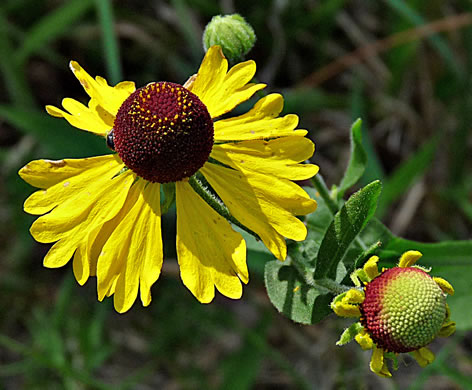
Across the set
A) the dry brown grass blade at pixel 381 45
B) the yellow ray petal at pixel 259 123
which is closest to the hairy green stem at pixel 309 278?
the yellow ray petal at pixel 259 123

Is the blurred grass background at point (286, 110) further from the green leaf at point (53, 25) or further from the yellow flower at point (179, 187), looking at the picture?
the yellow flower at point (179, 187)

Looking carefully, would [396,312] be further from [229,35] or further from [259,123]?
[229,35]

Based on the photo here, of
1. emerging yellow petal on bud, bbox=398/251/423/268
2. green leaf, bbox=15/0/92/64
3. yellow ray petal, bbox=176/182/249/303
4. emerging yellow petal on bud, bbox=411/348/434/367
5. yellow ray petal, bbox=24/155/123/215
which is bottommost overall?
emerging yellow petal on bud, bbox=411/348/434/367

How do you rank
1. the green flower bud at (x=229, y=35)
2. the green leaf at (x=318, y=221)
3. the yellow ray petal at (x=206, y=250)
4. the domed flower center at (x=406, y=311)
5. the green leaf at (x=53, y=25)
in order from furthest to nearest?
1. the green leaf at (x=53, y=25)
2. the green leaf at (x=318, y=221)
3. the green flower bud at (x=229, y=35)
4. the yellow ray petal at (x=206, y=250)
5. the domed flower center at (x=406, y=311)

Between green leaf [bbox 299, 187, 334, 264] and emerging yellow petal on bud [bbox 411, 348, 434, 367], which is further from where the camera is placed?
green leaf [bbox 299, 187, 334, 264]

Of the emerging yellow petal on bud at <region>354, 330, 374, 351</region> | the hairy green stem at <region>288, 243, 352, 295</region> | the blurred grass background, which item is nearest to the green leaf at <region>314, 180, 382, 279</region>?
the hairy green stem at <region>288, 243, 352, 295</region>

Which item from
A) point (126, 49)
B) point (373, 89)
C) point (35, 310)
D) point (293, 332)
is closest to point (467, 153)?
point (373, 89)

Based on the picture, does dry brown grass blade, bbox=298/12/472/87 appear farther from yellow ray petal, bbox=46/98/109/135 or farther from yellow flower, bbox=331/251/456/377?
yellow flower, bbox=331/251/456/377

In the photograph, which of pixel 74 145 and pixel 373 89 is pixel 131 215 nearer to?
pixel 74 145
